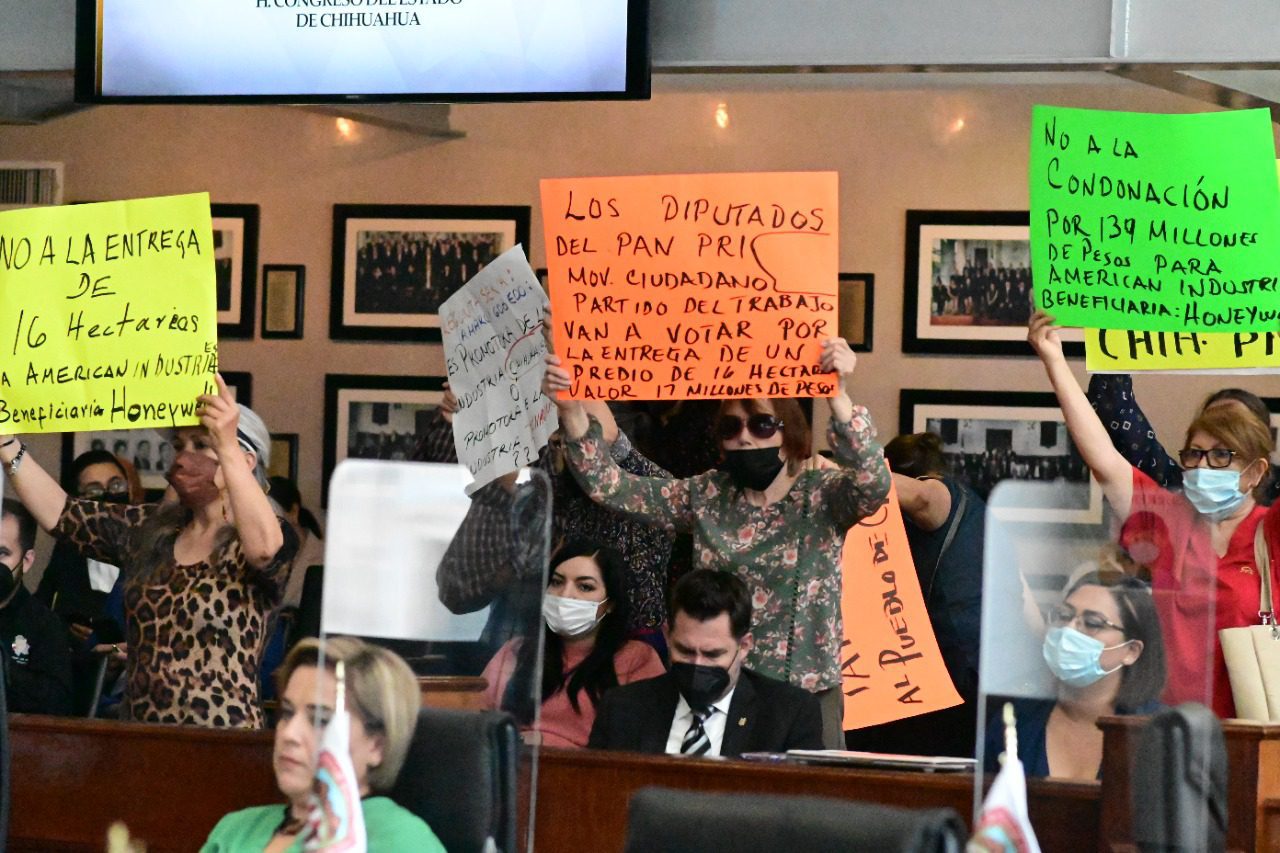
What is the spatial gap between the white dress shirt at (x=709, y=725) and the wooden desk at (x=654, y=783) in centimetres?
28

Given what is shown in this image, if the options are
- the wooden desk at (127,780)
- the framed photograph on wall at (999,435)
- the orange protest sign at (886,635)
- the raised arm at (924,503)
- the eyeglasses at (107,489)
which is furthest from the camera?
the framed photograph on wall at (999,435)

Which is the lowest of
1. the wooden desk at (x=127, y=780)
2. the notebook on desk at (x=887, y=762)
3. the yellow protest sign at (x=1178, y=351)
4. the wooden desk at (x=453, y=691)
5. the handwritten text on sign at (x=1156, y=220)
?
the wooden desk at (x=127, y=780)

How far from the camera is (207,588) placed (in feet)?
11.1

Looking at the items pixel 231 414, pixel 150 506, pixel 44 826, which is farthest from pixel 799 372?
pixel 44 826

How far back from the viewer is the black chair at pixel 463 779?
98.7 inches

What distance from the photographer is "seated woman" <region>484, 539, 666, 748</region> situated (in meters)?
3.56

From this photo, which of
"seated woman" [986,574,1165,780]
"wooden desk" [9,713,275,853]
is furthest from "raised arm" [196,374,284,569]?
"seated woman" [986,574,1165,780]

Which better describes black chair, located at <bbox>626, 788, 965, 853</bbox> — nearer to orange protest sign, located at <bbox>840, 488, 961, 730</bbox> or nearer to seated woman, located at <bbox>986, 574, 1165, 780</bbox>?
seated woman, located at <bbox>986, 574, 1165, 780</bbox>

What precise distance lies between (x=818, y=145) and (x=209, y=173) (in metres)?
2.24

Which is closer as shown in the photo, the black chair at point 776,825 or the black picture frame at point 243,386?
the black chair at point 776,825

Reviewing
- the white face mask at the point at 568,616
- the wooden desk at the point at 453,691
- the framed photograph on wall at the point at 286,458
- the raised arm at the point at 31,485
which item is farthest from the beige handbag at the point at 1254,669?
the framed photograph on wall at the point at 286,458

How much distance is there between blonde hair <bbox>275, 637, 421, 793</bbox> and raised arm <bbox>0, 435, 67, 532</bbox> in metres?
1.23

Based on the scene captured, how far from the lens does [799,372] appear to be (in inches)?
135

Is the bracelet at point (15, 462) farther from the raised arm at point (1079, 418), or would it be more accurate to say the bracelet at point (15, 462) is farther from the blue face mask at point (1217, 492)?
the blue face mask at point (1217, 492)
